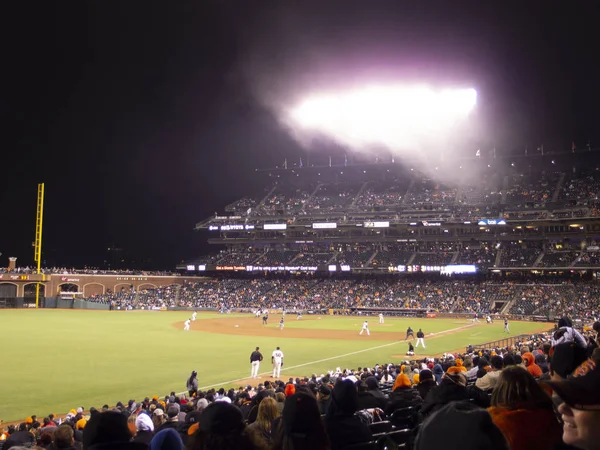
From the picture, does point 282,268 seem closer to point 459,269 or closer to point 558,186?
point 459,269

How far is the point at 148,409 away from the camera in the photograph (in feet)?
41.7

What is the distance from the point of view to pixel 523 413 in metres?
3.49

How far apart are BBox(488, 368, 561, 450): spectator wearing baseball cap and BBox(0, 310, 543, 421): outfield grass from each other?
1724 centimetres

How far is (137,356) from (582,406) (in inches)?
1201

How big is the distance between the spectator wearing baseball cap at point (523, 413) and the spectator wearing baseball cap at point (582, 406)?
1221mm

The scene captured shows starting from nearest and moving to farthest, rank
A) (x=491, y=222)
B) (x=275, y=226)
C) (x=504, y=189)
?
(x=491, y=222) < (x=504, y=189) < (x=275, y=226)

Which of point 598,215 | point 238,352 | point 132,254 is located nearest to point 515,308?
point 598,215

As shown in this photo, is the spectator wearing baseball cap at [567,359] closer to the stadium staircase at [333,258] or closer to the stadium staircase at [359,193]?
the stadium staircase at [333,258]

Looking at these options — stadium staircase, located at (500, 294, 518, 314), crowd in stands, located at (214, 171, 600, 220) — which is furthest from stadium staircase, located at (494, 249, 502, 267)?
stadium staircase, located at (500, 294, 518, 314)

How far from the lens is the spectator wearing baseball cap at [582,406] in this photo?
85.7 inches

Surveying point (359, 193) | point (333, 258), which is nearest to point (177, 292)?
point (333, 258)

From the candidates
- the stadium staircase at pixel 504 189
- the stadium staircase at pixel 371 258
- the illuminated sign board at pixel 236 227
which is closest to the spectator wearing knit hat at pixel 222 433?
the stadium staircase at pixel 371 258

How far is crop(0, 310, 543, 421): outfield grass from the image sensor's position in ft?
66.1

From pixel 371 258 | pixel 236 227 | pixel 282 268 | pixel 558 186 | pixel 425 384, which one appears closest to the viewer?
pixel 425 384
